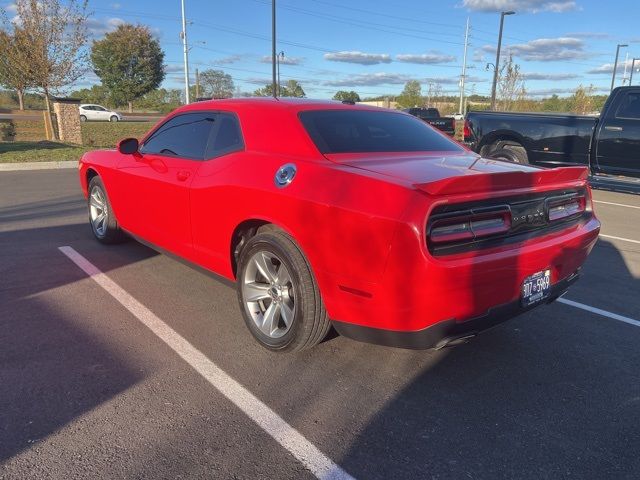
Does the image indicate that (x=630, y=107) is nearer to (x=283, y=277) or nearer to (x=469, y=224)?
(x=469, y=224)

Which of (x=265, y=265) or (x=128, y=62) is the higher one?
(x=128, y=62)

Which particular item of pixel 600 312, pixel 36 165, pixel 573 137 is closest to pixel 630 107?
pixel 573 137

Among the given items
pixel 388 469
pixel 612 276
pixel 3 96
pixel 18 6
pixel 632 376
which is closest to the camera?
pixel 388 469

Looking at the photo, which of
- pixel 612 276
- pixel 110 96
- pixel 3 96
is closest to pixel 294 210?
pixel 612 276

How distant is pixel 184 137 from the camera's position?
426 centimetres

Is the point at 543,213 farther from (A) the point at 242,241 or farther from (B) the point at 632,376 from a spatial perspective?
(A) the point at 242,241

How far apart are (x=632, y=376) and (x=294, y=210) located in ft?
7.53

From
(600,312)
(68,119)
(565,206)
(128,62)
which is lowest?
(600,312)

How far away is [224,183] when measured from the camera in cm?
349

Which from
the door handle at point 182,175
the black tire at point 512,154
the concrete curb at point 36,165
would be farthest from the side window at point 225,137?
the concrete curb at point 36,165

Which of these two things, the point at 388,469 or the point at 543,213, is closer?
the point at 388,469

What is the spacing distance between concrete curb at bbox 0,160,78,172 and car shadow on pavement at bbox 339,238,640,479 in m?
13.0

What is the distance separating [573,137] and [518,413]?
28.8 ft

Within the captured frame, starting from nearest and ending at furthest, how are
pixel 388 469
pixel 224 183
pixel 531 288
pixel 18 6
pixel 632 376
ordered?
1. pixel 388 469
2. pixel 531 288
3. pixel 632 376
4. pixel 224 183
5. pixel 18 6
